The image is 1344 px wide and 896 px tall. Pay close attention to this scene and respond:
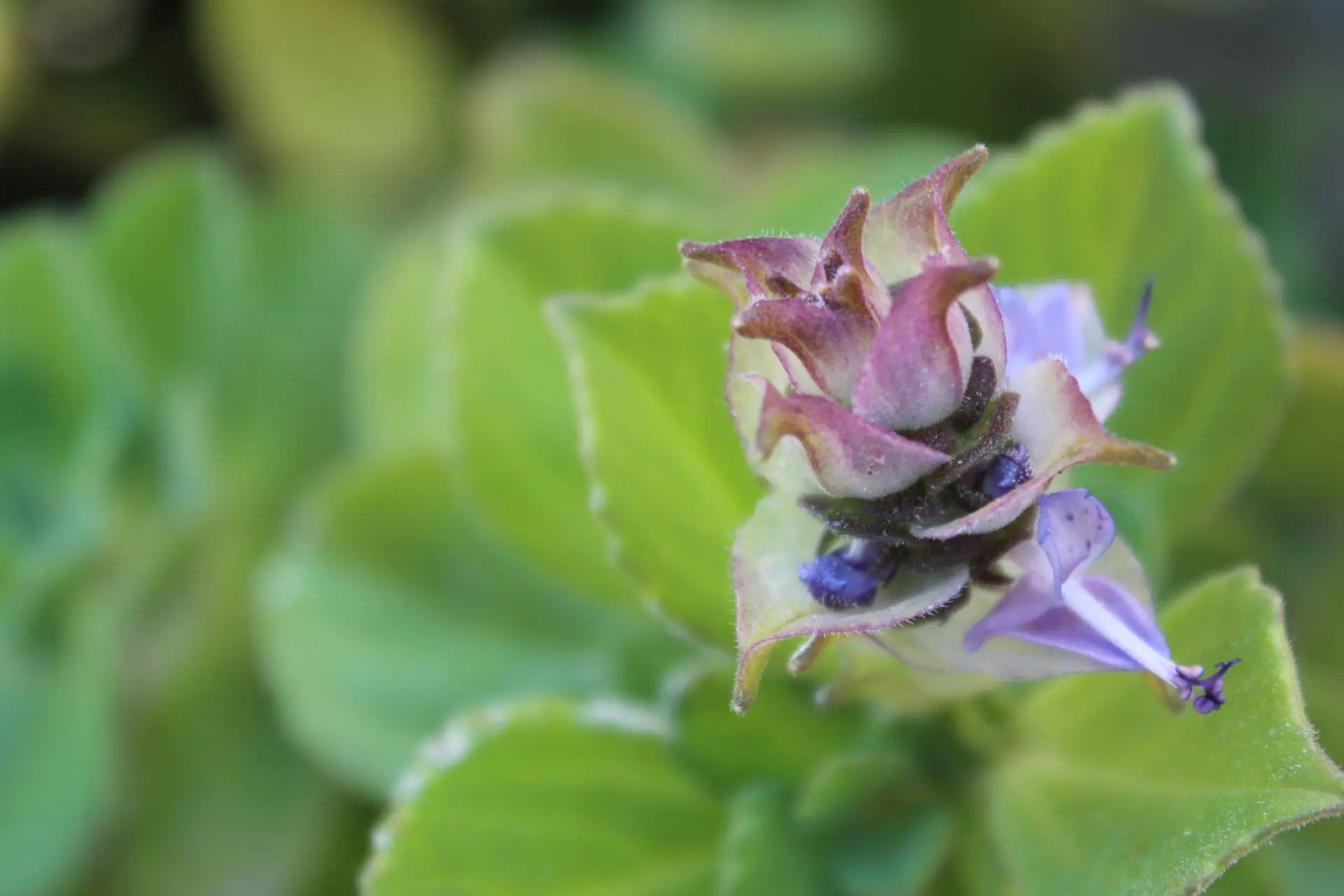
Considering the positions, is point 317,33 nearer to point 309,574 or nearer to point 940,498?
point 309,574

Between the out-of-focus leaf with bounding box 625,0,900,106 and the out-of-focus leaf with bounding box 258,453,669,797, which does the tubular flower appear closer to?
the out-of-focus leaf with bounding box 258,453,669,797

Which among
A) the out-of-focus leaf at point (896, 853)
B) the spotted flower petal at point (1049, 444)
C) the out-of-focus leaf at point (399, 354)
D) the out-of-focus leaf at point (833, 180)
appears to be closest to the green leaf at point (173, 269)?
the out-of-focus leaf at point (399, 354)

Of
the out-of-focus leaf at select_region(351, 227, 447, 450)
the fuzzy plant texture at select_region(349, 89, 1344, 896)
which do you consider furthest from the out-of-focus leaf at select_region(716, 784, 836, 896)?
the out-of-focus leaf at select_region(351, 227, 447, 450)

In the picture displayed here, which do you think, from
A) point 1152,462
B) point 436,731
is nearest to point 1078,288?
point 1152,462

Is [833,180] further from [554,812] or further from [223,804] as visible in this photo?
[223,804]

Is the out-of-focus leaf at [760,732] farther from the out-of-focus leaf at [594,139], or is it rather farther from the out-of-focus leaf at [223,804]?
the out-of-focus leaf at [594,139]

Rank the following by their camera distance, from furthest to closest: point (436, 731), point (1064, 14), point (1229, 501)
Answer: point (1064, 14)
point (1229, 501)
point (436, 731)
